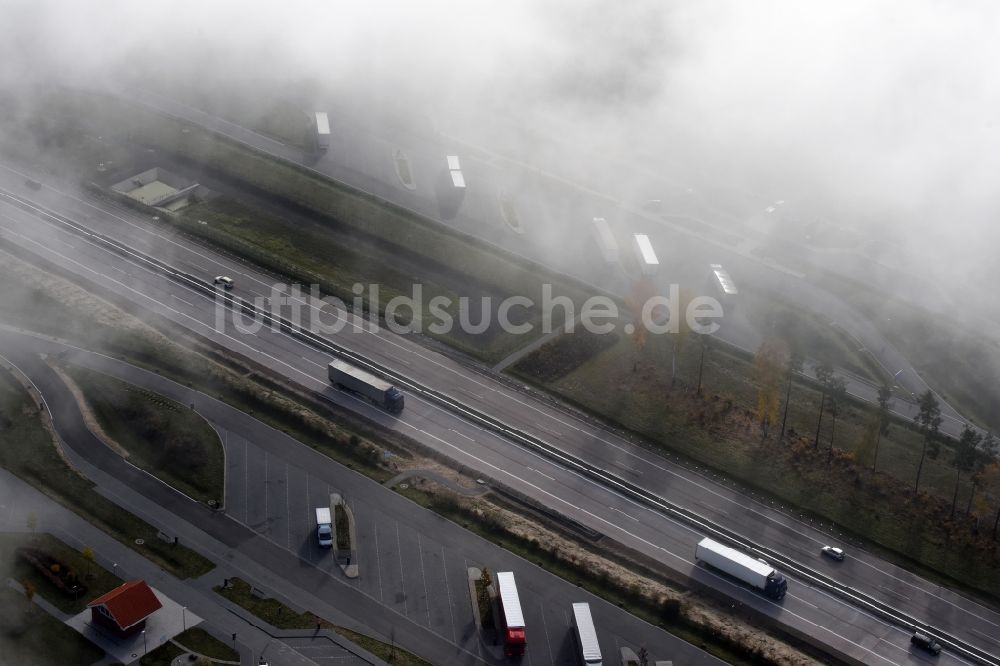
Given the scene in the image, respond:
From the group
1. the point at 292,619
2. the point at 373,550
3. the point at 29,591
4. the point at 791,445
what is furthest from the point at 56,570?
the point at 791,445

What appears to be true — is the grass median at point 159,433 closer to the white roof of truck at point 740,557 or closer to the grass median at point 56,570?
the grass median at point 56,570

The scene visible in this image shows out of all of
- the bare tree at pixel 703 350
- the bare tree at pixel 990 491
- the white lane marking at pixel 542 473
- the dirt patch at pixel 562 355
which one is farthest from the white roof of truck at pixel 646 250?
the bare tree at pixel 990 491

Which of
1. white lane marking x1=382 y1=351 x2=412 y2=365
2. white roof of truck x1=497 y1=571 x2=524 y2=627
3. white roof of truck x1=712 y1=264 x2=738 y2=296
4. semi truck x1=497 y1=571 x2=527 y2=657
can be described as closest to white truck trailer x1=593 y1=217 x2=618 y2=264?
white roof of truck x1=712 y1=264 x2=738 y2=296

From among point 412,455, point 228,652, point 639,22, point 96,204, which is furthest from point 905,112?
point 228,652

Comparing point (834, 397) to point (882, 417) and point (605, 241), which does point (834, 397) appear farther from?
point (605, 241)

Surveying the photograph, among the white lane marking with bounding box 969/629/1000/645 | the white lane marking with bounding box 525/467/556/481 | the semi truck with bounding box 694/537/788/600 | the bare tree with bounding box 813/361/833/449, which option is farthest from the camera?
the bare tree with bounding box 813/361/833/449

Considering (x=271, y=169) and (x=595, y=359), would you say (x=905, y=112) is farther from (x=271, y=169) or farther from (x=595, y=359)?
(x=271, y=169)

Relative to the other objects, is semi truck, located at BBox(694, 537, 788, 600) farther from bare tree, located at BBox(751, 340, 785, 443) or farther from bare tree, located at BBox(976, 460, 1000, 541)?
bare tree, located at BBox(976, 460, 1000, 541)
